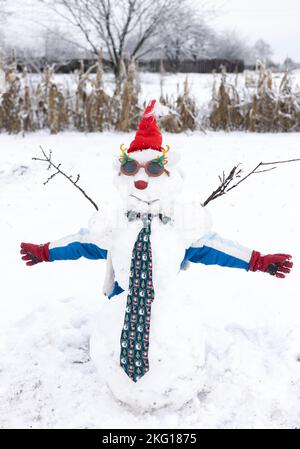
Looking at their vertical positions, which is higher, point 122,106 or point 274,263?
point 122,106

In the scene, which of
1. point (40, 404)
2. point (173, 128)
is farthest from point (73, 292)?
point (173, 128)

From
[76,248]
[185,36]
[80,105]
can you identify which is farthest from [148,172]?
[185,36]

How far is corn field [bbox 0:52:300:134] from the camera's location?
6.71 m

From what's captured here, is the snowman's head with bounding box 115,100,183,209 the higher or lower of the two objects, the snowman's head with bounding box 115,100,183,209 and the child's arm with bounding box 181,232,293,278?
the higher

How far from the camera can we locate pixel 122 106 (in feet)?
22.2

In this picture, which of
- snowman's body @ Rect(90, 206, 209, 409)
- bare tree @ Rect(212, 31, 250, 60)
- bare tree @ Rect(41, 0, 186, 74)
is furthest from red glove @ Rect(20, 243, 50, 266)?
bare tree @ Rect(212, 31, 250, 60)

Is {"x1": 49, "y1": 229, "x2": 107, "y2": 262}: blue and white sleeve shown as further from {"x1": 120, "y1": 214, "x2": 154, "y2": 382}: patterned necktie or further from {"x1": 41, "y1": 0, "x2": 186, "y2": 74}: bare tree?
{"x1": 41, "y1": 0, "x2": 186, "y2": 74}: bare tree

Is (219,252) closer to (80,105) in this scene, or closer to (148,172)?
(148,172)

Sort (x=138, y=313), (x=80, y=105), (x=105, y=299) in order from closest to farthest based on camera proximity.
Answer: (x=138, y=313)
(x=105, y=299)
(x=80, y=105)

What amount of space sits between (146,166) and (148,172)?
3 centimetres

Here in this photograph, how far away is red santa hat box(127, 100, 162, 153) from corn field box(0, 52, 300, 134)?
4455 millimetres

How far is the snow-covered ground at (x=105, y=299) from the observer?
2203 millimetres

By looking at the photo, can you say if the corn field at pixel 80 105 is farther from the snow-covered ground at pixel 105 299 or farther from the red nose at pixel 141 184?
the red nose at pixel 141 184
